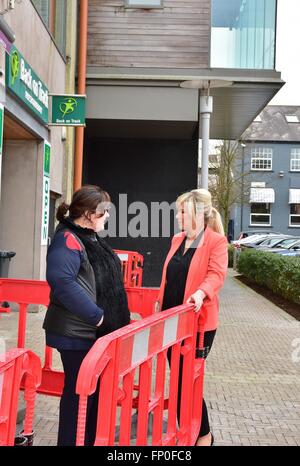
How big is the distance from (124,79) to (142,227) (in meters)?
4.20

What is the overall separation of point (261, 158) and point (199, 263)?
145ft

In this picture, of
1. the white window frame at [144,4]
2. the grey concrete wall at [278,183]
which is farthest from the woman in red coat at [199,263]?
the grey concrete wall at [278,183]

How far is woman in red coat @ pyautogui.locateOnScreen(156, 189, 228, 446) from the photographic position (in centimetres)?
378

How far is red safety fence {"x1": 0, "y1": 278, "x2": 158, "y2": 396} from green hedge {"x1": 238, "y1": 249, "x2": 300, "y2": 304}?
7.57 m

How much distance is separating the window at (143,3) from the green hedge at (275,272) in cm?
593

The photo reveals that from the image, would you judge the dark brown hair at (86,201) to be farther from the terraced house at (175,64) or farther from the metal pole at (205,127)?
the terraced house at (175,64)

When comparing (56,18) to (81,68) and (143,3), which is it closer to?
(81,68)

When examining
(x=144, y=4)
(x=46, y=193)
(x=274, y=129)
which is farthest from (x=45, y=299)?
(x=274, y=129)

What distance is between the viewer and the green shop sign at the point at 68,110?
960cm

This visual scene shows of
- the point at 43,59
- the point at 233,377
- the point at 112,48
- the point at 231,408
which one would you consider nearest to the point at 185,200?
the point at 231,408

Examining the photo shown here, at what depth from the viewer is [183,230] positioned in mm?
4004

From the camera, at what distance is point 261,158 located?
4694cm

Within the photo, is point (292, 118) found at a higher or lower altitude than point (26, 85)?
higher

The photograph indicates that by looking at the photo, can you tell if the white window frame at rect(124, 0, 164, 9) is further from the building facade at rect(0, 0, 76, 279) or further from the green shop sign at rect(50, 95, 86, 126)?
the green shop sign at rect(50, 95, 86, 126)
